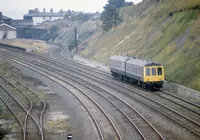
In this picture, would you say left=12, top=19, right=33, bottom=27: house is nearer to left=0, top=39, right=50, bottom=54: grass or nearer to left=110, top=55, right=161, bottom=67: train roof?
left=0, top=39, right=50, bottom=54: grass

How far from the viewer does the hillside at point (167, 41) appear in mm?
39438

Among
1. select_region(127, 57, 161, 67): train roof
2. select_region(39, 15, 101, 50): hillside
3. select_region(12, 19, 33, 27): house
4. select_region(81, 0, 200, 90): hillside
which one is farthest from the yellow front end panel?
select_region(12, 19, 33, 27): house

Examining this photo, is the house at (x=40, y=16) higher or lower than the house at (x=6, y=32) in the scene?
higher

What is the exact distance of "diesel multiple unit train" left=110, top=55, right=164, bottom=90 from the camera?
38.2 metres

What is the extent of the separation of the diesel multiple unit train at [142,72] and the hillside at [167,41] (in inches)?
71.7

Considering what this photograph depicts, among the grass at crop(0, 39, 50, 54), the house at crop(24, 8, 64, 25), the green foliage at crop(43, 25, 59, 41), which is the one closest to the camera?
the grass at crop(0, 39, 50, 54)

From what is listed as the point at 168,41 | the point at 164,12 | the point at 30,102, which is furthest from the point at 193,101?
the point at 164,12

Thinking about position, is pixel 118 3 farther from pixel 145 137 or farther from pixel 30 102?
pixel 145 137

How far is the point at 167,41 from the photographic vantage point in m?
50.5

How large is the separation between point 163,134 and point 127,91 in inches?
622

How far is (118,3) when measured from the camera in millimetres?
119562

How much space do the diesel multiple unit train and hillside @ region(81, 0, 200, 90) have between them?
1.82 metres

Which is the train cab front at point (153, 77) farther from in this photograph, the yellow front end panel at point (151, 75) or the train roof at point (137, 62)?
the train roof at point (137, 62)

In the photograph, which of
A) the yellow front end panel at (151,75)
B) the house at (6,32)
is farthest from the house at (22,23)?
the yellow front end panel at (151,75)
